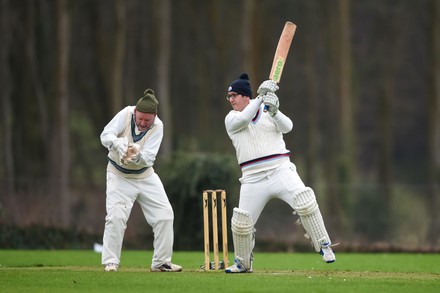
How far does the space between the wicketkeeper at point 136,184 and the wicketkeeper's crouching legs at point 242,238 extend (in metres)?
0.88

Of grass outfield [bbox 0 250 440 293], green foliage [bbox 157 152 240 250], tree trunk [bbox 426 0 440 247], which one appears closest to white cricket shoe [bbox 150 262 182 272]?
grass outfield [bbox 0 250 440 293]

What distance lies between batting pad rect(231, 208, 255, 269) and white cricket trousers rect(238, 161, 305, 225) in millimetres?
114

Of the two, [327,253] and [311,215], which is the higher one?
[311,215]

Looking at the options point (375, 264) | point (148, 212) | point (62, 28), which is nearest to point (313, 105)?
point (62, 28)

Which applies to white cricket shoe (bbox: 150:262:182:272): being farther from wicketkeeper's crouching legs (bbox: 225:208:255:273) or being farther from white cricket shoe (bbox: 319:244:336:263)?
white cricket shoe (bbox: 319:244:336:263)

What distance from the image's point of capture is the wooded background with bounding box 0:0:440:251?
2669 cm

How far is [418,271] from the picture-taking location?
49.5ft

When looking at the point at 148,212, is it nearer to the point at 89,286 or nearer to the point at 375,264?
the point at 89,286

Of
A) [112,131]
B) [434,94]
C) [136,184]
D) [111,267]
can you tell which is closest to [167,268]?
[111,267]

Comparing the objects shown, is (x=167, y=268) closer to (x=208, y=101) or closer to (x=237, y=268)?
(x=237, y=268)

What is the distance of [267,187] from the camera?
13.7 meters

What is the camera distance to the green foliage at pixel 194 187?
2378 cm

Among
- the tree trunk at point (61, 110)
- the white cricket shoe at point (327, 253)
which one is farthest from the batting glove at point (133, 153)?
the tree trunk at point (61, 110)

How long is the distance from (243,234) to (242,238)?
3.3 inches
